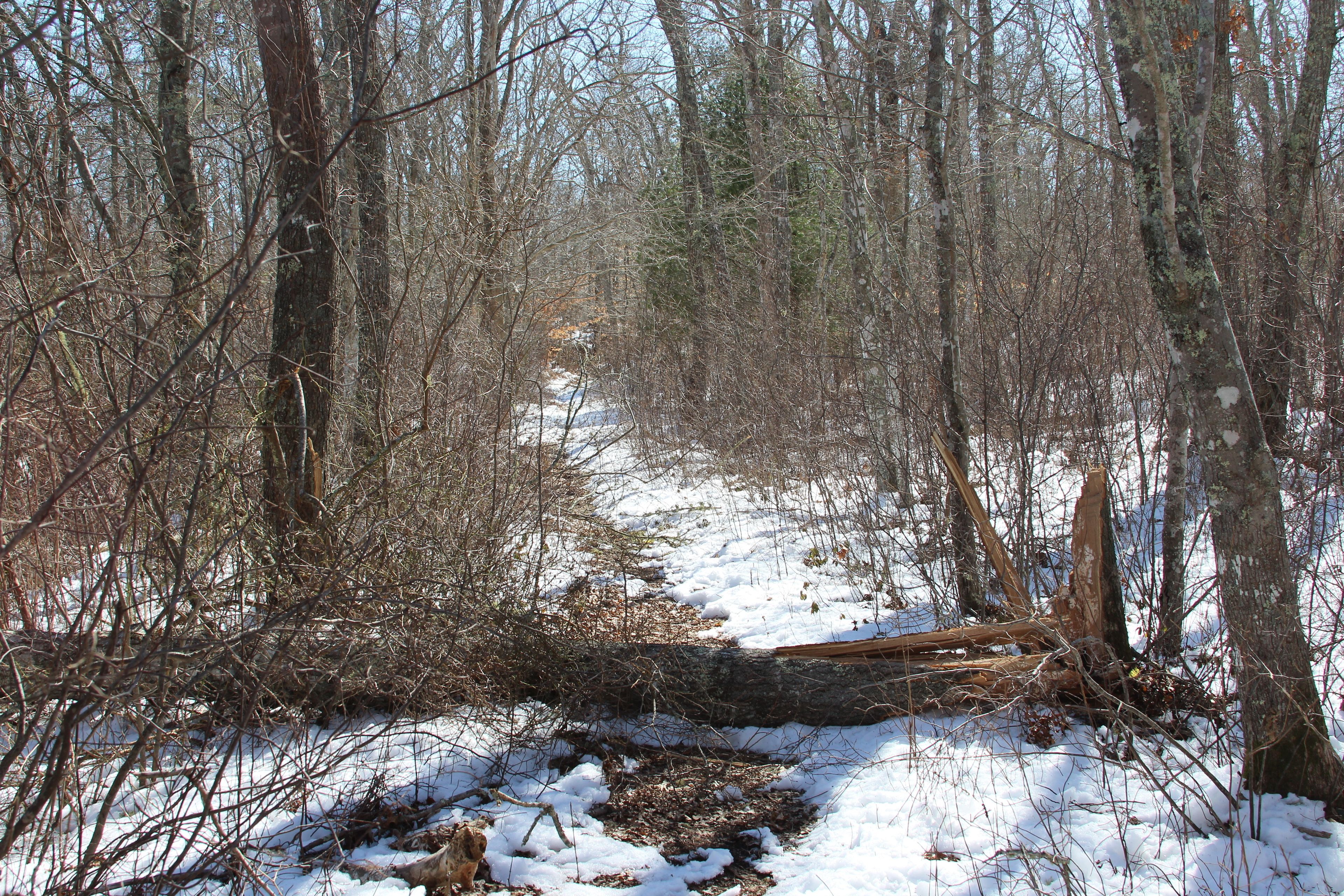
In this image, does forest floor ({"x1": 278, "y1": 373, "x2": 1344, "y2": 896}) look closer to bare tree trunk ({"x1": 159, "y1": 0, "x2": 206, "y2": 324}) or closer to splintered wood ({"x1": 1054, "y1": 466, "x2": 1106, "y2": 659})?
splintered wood ({"x1": 1054, "y1": 466, "x2": 1106, "y2": 659})

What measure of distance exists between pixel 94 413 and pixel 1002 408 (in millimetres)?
5108

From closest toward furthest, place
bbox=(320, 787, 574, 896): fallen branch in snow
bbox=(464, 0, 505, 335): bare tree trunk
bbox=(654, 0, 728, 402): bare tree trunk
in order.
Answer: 1. bbox=(320, 787, 574, 896): fallen branch in snow
2. bbox=(464, 0, 505, 335): bare tree trunk
3. bbox=(654, 0, 728, 402): bare tree trunk

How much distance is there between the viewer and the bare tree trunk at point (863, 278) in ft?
22.4

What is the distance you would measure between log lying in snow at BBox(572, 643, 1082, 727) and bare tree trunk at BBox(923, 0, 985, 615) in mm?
1147

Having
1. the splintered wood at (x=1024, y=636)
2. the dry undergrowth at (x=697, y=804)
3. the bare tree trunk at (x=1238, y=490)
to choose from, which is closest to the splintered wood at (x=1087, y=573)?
the splintered wood at (x=1024, y=636)

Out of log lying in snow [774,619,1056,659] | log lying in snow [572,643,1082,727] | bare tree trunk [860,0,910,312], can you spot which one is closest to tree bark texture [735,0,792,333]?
bare tree trunk [860,0,910,312]

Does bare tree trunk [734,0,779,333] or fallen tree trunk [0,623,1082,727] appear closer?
fallen tree trunk [0,623,1082,727]

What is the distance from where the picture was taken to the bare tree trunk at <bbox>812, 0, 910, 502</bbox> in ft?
22.4

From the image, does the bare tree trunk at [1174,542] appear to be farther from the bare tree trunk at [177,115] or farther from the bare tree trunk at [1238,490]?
the bare tree trunk at [177,115]

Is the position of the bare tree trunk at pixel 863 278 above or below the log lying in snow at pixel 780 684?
above

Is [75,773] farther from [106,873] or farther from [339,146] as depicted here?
[339,146]

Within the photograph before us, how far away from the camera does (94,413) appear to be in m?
3.16

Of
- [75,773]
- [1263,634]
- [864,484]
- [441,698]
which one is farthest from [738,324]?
[75,773]

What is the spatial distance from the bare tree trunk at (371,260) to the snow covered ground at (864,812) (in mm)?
2037
